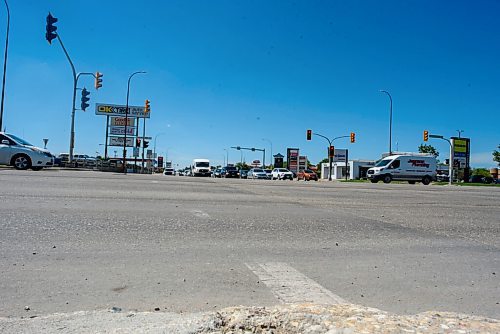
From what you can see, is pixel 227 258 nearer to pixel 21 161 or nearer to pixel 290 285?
pixel 290 285

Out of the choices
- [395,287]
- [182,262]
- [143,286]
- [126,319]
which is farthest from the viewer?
[182,262]

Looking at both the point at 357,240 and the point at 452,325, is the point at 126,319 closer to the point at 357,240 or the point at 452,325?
the point at 452,325

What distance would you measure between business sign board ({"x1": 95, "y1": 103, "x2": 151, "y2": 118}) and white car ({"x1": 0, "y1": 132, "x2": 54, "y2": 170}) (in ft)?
169

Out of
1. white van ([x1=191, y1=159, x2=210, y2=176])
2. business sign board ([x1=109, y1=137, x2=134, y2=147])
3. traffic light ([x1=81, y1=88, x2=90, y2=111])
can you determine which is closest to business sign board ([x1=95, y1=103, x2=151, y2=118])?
business sign board ([x1=109, y1=137, x2=134, y2=147])

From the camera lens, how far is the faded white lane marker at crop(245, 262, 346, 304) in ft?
13.0

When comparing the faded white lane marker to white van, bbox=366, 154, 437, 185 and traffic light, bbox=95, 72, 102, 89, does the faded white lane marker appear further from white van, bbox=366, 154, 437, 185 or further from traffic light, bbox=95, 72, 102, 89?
white van, bbox=366, 154, 437, 185

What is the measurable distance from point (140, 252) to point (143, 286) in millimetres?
1430

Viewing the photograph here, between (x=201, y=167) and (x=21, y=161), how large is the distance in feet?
106

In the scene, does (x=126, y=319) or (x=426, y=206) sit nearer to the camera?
(x=126, y=319)

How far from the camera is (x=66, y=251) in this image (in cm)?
546

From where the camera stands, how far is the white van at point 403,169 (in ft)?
125

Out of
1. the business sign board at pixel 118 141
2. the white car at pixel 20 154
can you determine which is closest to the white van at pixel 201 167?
the business sign board at pixel 118 141

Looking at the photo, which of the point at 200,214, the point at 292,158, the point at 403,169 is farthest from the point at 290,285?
the point at 292,158

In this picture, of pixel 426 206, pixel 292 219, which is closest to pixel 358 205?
pixel 426 206
